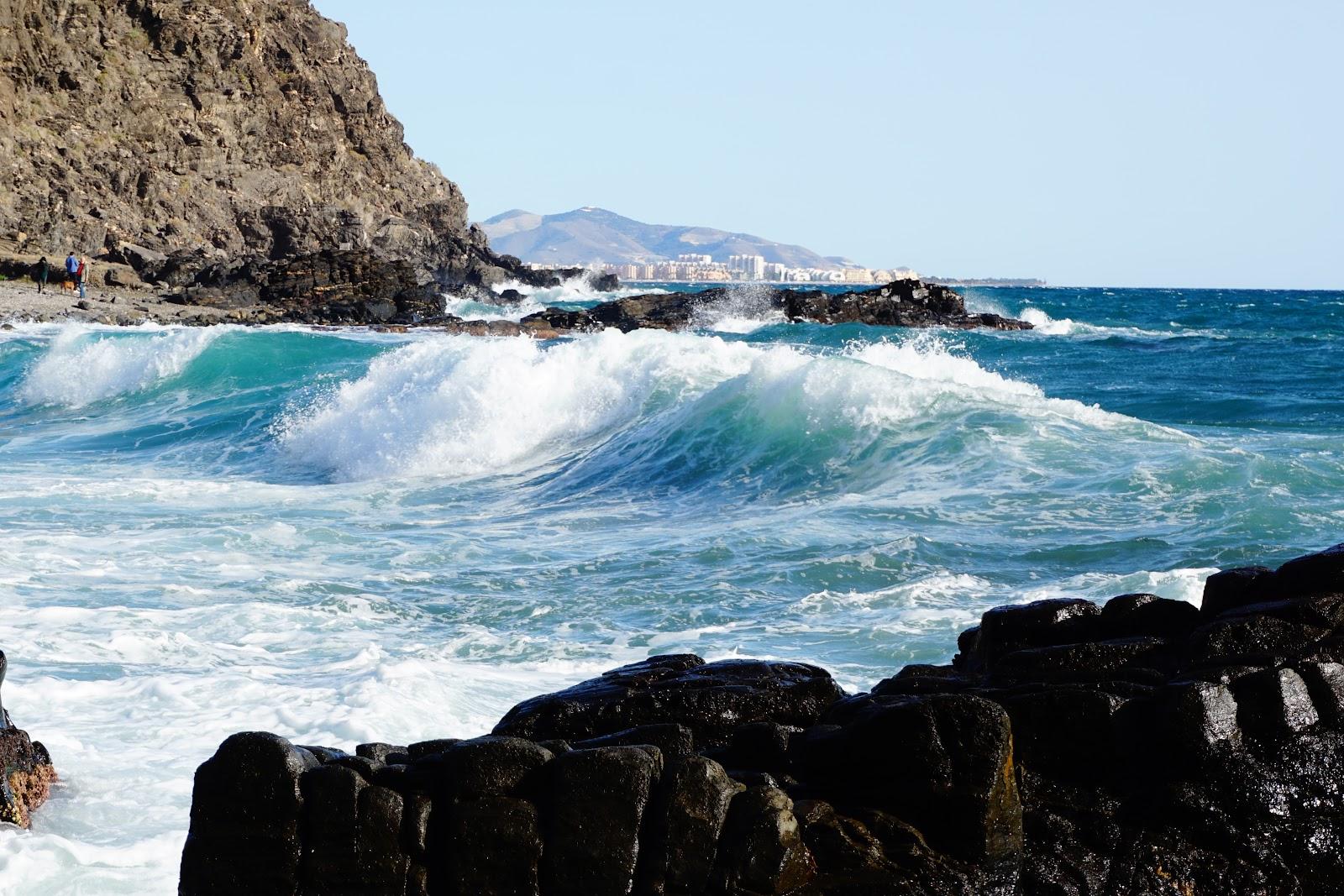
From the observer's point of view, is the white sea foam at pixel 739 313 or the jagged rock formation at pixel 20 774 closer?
the jagged rock formation at pixel 20 774

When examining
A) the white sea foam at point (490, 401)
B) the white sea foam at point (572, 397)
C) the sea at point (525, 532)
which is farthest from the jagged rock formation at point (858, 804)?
the white sea foam at point (490, 401)

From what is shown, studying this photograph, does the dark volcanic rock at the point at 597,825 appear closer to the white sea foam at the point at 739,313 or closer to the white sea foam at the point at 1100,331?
the white sea foam at the point at 739,313

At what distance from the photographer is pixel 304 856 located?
111 inches

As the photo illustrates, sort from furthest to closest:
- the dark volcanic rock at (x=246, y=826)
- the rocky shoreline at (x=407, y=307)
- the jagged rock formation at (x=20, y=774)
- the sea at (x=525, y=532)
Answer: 1. the rocky shoreline at (x=407, y=307)
2. the sea at (x=525, y=532)
3. the jagged rock formation at (x=20, y=774)
4. the dark volcanic rock at (x=246, y=826)

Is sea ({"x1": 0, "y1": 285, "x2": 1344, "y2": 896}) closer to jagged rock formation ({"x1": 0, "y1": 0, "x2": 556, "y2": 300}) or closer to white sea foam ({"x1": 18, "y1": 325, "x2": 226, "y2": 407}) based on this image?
white sea foam ({"x1": 18, "y1": 325, "x2": 226, "y2": 407})

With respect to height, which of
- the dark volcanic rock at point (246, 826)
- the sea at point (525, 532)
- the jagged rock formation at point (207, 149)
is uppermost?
the jagged rock formation at point (207, 149)

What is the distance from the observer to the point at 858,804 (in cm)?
289

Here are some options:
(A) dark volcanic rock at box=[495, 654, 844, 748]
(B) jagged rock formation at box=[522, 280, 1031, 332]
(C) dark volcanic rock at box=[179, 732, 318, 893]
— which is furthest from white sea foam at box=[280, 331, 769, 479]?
(B) jagged rock formation at box=[522, 280, 1031, 332]

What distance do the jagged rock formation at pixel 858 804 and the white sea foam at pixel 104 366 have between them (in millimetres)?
20090

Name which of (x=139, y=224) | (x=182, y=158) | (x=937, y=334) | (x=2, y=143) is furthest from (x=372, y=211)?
(x=937, y=334)

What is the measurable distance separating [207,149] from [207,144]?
0.34 meters

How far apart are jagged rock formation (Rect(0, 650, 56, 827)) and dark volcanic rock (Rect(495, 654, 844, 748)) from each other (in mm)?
1480

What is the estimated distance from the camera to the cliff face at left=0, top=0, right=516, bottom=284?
56.1 metres

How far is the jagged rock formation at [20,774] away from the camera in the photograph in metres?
3.86
